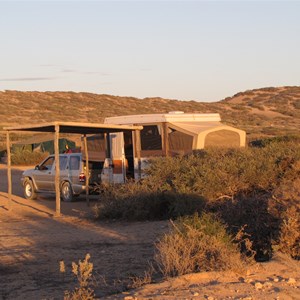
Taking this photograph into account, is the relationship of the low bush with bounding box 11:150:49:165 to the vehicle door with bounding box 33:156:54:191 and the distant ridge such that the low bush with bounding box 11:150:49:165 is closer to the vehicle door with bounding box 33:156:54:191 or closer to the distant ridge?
the vehicle door with bounding box 33:156:54:191

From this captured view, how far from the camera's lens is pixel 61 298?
303 inches

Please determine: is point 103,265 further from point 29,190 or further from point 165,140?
point 29,190

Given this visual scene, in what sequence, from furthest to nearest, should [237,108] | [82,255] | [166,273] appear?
[237,108]
[82,255]
[166,273]

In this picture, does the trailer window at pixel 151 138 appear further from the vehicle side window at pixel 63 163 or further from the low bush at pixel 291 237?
the low bush at pixel 291 237

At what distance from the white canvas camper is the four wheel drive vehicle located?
2.34ft

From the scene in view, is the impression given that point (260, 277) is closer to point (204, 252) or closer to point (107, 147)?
point (204, 252)

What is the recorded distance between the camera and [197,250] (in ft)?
28.1

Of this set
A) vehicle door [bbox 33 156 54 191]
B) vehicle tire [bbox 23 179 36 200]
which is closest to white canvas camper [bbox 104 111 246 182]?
vehicle door [bbox 33 156 54 191]

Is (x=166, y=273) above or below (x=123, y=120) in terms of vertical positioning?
below

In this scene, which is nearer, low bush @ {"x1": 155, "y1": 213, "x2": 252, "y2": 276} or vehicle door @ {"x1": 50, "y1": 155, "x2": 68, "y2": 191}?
low bush @ {"x1": 155, "y1": 213, "x2": 252, "y2": 276}

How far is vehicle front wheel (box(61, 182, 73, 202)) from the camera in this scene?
19.2 metres

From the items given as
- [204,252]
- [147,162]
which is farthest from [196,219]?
[147,162]

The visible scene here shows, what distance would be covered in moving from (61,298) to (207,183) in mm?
6754

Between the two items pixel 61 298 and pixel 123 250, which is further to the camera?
pixel 123 250
